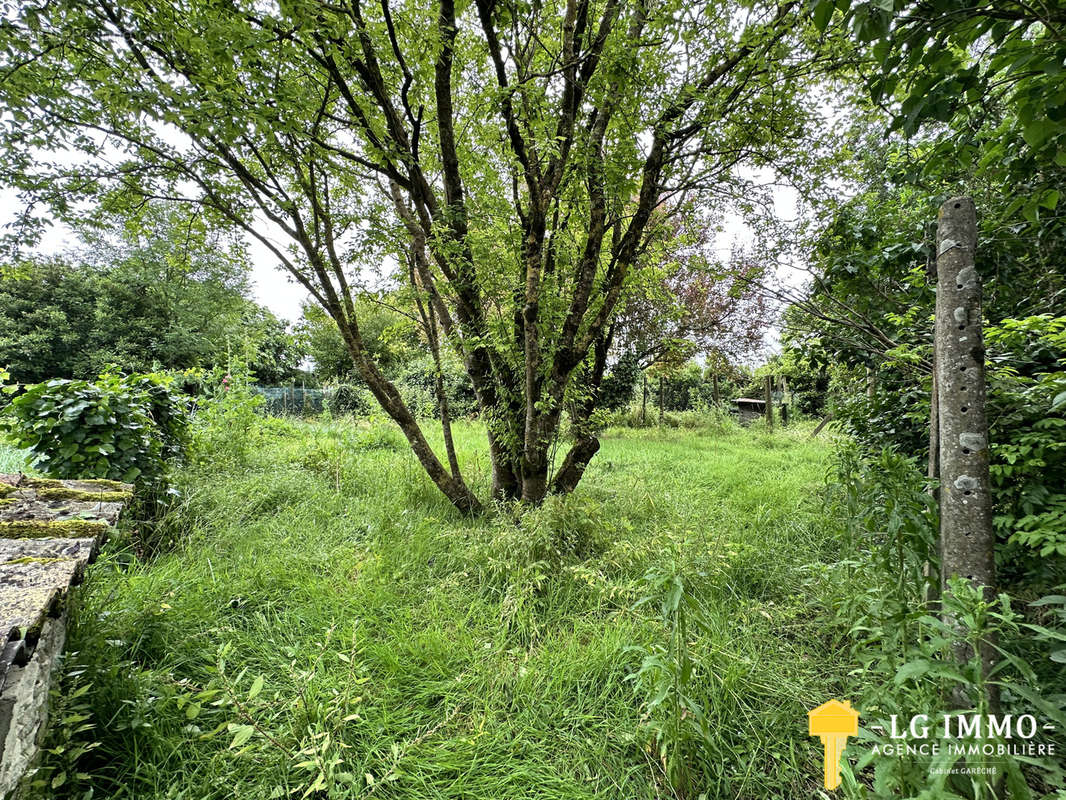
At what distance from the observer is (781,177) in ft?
9.92

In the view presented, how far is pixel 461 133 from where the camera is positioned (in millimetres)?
3357

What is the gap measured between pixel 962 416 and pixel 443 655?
6.90ft

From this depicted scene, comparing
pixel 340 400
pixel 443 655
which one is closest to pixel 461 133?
pixel 443 655

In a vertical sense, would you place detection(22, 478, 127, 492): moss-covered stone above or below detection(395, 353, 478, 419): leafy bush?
below

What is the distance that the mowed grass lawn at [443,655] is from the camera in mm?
1244

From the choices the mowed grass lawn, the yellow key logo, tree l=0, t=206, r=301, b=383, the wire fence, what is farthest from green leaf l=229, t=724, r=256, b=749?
tree l=0, t=206, r=301, b=383

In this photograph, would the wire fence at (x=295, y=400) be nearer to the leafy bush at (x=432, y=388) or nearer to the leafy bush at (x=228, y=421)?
the leafy bush at (x=432, y=388)

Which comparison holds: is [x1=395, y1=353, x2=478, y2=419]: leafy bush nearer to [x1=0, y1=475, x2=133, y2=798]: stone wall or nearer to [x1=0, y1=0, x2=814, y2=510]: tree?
[x1=0, y1=0, x2=814, y2=510]: tree

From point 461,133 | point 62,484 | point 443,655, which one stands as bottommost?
point 443,655

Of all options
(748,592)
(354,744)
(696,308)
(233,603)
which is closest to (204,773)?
(354,744)

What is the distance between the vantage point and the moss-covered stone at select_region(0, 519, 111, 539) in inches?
50.4

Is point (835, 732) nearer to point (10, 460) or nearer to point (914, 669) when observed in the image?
point (914, 669)

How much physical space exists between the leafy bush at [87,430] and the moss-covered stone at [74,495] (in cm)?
108

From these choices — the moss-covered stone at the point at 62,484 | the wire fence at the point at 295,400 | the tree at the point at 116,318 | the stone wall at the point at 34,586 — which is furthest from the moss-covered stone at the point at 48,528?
the tree at the point at 116,318
